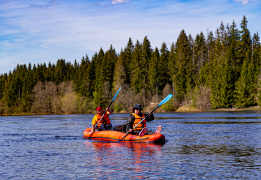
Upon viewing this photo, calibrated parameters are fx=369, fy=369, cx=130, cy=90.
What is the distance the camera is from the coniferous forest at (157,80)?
275 feet

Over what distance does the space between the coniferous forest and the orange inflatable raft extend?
193 feet

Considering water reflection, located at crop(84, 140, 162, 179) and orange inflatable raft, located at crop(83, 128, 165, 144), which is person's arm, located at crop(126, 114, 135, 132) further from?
water reflection, located at crop(84, 140, 162, 179)

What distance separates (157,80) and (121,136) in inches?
3138

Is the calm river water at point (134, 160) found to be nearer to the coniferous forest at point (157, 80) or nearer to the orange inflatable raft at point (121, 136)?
the orange inflatable raft at point (121, 136)

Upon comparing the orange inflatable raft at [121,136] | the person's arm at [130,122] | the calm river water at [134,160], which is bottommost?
the calm river water at [134,160]

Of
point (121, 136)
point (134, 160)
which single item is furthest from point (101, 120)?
point (134, 160)

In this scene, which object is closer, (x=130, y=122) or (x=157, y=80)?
(x=130, y=122)

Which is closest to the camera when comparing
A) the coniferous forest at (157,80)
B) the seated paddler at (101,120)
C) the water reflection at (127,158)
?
the water reflection at (127,158)

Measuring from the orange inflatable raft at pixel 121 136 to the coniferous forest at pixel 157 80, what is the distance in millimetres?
58722

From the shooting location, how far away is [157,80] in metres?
100

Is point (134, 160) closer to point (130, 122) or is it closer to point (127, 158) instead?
point (127, 158)

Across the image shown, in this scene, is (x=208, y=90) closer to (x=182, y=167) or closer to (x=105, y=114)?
(x=105, y=114)

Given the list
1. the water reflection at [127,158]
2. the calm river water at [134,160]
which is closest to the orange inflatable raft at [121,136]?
the water reflection at [127,158]

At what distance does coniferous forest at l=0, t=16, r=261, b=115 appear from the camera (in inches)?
3295
